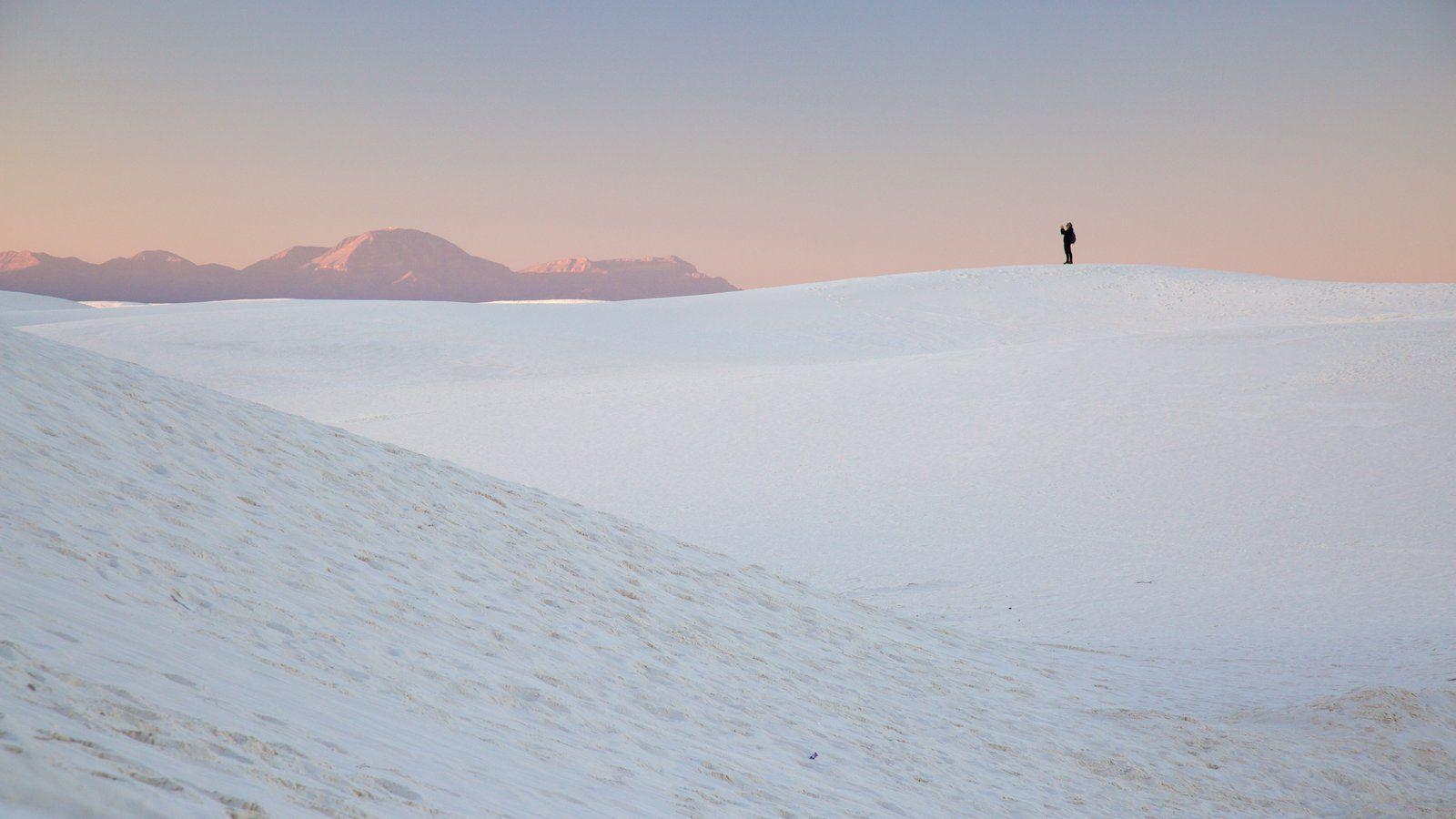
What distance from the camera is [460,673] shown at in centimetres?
494

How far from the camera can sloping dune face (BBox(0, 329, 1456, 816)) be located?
3178 mm

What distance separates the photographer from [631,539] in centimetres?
881

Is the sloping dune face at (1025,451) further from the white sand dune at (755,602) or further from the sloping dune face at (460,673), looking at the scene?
the sloping dune face at (460,673)

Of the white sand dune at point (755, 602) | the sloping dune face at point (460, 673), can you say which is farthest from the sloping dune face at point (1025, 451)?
the sloping dune face at point (460, 673)

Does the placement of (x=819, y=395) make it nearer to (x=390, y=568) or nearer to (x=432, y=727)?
(x=390, y=568)

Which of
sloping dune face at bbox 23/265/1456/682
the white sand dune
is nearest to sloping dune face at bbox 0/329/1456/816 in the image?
the white sand dune

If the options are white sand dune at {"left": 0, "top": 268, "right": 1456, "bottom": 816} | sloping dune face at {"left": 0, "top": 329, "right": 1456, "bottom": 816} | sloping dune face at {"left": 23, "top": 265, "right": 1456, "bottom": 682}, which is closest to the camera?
sloping dune face at {"left": 0, "top": 329, "right": 1456, "bottom": 816}

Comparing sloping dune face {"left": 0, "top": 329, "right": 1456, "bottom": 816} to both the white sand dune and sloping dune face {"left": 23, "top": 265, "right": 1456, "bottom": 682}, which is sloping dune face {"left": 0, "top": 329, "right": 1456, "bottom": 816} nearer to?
the white sand dune

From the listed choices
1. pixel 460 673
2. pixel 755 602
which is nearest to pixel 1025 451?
pixel 755 602

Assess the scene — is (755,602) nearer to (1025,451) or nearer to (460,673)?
(460,673)

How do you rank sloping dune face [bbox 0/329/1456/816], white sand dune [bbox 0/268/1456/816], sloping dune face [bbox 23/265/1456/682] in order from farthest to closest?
sloping dune face [bbox 23/265/1456/682], white sand dune [bbox 0/268/1456/816], sloping dune face [bbox 0/329/1456/816]

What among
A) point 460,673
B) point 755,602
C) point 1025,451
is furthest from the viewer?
point 1025,451

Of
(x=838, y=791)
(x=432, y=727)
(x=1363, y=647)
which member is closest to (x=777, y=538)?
(x=1363, y=647)

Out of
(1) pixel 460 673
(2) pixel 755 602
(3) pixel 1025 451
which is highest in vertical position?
(1) pixel 460 673
